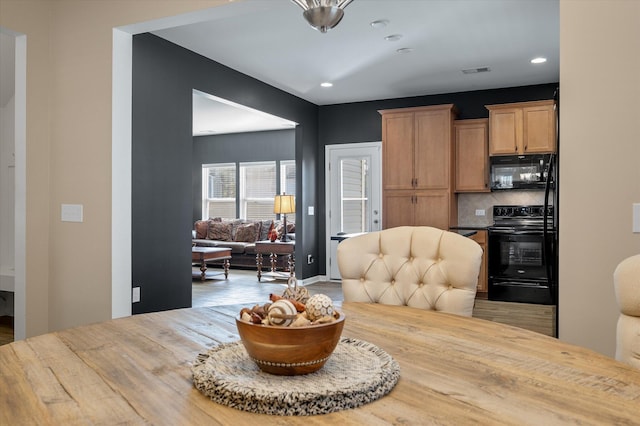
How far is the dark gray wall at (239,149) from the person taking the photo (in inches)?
368

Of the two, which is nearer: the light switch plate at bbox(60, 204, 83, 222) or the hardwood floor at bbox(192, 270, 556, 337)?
the light switch plate at bbox(60, 204, 83, 222)

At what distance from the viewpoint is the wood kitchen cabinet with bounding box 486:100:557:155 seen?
5.80 meters

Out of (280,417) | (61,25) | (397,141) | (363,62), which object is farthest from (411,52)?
(280,417)

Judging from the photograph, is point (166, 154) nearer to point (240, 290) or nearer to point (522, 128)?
point (240, 290)

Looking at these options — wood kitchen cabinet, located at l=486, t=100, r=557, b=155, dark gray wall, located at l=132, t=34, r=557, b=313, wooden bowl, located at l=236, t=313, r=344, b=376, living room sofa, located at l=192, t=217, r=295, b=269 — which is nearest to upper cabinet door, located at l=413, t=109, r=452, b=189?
wood kitchen cabinet, located at l=486, t=100, r=557, b=155

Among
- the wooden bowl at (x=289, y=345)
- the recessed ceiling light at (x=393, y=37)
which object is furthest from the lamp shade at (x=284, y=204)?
the wooden bowl at (x=289, y=345)

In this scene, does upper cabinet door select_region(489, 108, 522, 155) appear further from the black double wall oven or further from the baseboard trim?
the baseboard trim

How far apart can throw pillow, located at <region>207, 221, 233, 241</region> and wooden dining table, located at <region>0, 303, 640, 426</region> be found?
7.87m

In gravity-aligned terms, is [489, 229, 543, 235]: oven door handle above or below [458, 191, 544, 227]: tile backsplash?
below

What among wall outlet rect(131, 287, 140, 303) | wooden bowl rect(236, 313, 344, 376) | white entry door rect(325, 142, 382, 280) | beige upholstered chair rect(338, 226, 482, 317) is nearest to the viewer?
wooden bowl rect(236, 313, 344, 376)

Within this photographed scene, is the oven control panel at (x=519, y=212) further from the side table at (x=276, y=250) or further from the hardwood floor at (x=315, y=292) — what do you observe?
the side table at (x=276, y=250)

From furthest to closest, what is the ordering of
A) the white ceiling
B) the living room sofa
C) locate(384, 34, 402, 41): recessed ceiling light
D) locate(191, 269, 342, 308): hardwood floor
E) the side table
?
1. the living room sofa
2. the side table
3. locate(191, 269, 342, 308): hardwood floor
4. locate(384, 34, 402, 41): recessed ceiling light
5. the white ceiling

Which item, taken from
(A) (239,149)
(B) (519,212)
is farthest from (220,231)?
(B) (519,212)

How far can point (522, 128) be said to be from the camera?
19.4 ft
